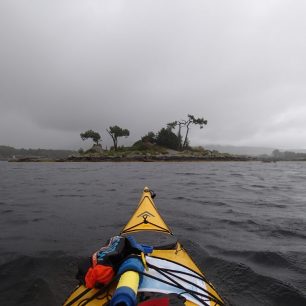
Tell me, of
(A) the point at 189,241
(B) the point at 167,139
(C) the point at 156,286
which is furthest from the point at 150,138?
(C) the point at 156,286

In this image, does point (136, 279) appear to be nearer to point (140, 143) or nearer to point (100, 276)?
point (100, 276)

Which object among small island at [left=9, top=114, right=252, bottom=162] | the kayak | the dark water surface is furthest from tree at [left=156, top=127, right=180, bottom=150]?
the kayak

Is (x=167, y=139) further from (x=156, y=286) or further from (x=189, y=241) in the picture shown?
(x=156, y=286)

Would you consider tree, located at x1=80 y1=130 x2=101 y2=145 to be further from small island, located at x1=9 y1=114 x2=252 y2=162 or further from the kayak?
the kayak

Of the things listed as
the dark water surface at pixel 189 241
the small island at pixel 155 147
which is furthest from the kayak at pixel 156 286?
the small island at pixel 155 147

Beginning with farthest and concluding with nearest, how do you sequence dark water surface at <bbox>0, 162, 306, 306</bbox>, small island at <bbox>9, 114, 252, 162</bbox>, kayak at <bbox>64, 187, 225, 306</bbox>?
small island at <bbox>9, 114, 252, 162</bbox> < dark water surface at <bbox>0, 162, 306, 306</bbox> < kayak at <bbox>64, 187, 225, 306</bbox>

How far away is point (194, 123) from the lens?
252ft

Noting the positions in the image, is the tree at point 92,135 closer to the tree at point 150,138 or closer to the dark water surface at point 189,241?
the tree at point 150,138

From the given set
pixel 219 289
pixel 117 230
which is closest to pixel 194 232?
pixel 117 230

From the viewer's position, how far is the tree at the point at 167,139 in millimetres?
74625

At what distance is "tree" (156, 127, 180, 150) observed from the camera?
74.6 m

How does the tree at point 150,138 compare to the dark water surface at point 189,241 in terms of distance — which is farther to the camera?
the tree at point 150,138

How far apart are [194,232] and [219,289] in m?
3.27

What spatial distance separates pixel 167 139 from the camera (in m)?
74.6
